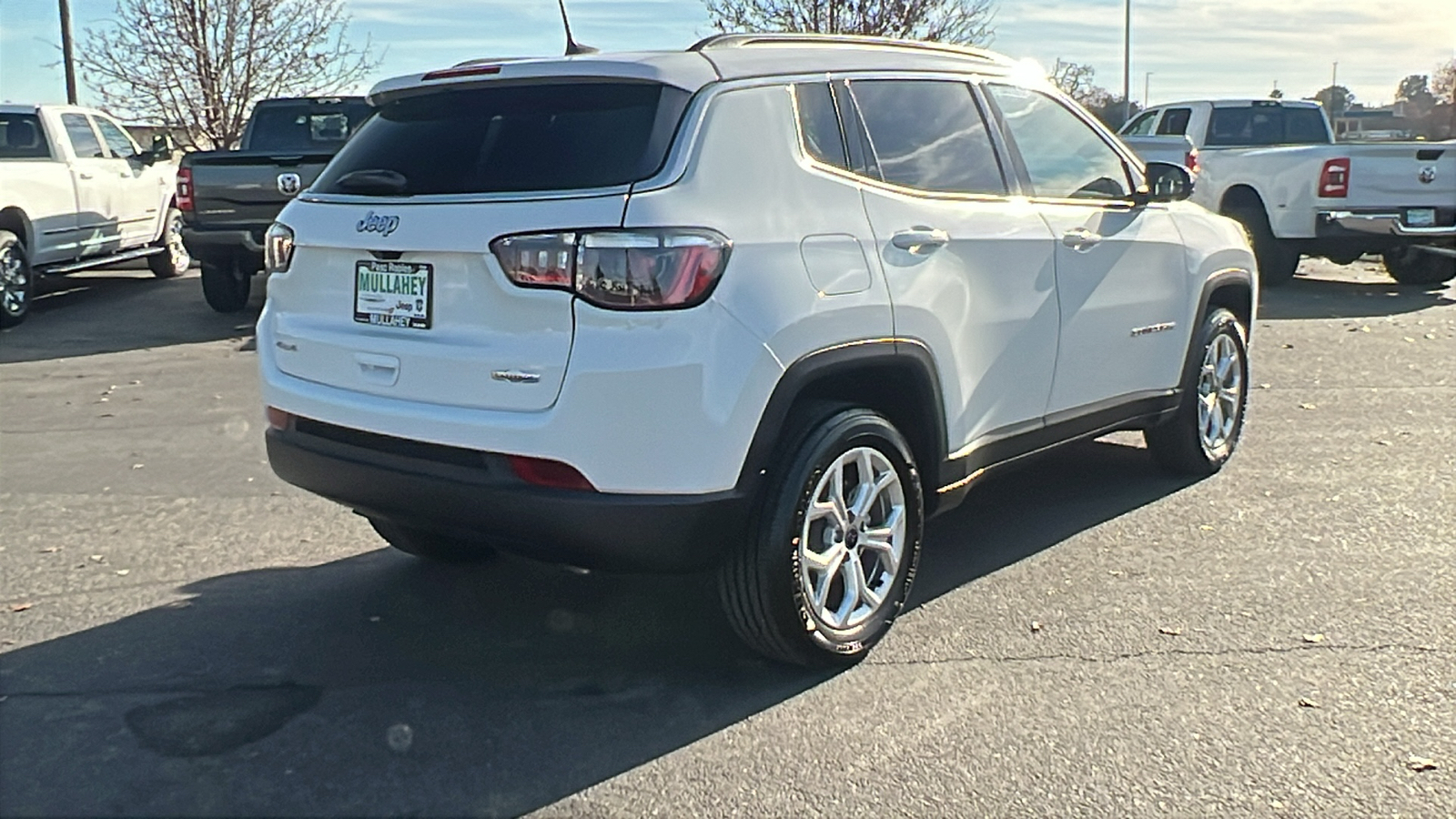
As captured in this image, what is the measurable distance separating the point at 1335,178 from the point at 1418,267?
2.33m

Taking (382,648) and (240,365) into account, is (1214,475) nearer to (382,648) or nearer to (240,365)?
(382,648)

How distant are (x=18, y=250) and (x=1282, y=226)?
11.7 m

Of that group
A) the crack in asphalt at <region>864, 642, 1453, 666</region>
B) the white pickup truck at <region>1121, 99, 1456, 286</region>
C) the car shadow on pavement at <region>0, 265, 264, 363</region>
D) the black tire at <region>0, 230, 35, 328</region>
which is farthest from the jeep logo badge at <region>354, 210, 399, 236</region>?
the white pickup truck at <region>1121, 99, 1456, 286</region>

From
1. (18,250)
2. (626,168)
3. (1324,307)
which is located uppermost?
(626,168)

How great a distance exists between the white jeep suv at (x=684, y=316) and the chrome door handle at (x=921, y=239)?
0.01 m

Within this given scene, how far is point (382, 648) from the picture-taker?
427 cm

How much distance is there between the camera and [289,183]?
11133mm

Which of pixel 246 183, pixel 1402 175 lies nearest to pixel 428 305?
pixel 246 183

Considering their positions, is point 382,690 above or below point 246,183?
below

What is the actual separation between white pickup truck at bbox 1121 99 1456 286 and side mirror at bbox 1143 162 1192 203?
786 centimetres

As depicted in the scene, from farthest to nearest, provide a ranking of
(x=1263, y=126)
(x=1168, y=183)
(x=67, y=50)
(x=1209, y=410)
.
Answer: (x=67, y=50) < (x=1263, y=126) < (x=1209, y=410) < (x=1168, y=183)

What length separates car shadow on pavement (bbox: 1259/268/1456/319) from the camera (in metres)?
12.4

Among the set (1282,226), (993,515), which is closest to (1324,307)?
(1282,226)

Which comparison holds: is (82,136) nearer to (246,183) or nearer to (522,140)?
(246,183)
